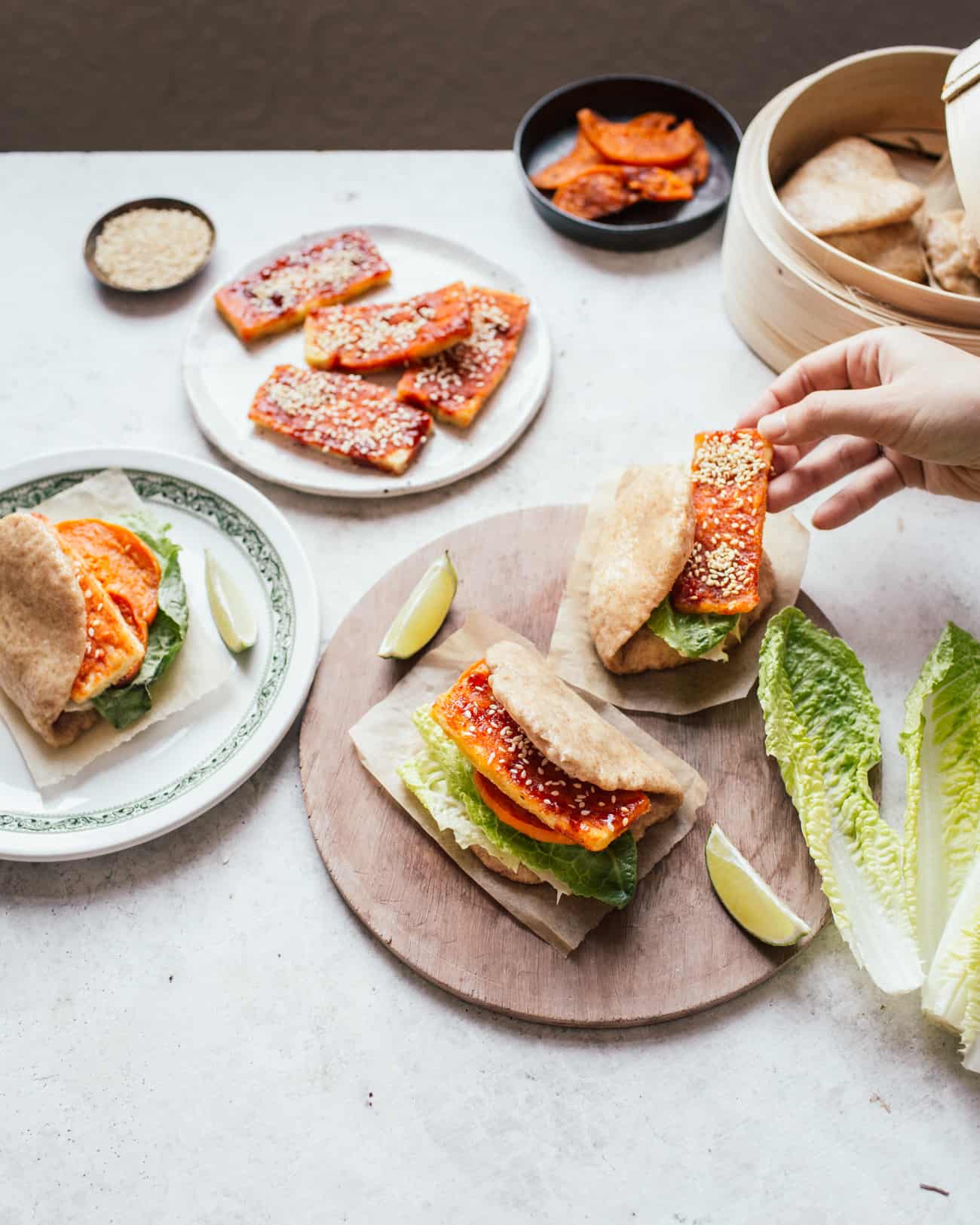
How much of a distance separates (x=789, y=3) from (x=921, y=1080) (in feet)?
16.2

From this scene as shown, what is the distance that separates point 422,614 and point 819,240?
1.79m

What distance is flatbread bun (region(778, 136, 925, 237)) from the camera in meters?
3.47

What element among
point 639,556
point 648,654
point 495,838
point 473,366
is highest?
point 473,366

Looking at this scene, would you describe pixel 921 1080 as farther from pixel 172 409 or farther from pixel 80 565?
pixel 172 409

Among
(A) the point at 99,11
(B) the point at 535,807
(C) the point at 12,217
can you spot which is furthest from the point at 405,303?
(A) the point at 99,11

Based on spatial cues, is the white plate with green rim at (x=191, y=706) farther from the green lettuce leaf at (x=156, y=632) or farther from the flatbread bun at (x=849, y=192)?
the flatbread bun at (x=849, y=192)

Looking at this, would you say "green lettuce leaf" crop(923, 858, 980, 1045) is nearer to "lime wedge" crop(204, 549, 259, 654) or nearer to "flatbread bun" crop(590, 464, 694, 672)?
"flatbread bun" crop(590, 464, 694, 672)

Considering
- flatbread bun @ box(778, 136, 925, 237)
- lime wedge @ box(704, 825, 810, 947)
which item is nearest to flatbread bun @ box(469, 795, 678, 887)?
lime wedge @ box(704, 825, 810, 947)

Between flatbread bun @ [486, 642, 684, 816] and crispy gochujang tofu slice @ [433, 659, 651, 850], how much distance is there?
43 millimetres

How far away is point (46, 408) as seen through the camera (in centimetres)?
376

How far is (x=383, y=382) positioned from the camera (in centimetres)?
374

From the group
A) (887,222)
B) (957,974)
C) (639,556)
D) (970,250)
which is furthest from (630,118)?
(957,974)

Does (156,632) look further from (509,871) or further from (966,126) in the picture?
(966,126)

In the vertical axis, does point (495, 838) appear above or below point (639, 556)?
below
